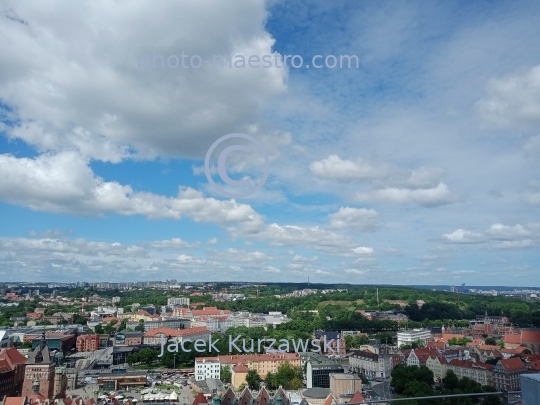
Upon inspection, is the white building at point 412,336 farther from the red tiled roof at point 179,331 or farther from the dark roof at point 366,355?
the red tiled roof at point 179,331

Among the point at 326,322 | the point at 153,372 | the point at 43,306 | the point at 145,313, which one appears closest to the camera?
the point at 153,372

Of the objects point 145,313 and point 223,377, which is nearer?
point 223,377

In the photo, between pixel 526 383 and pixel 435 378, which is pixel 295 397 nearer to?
pixel 435 378

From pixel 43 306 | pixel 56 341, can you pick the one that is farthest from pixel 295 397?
pixel 43 306

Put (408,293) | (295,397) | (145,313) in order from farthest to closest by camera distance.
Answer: (408,293)
(145,313)
(295,397)

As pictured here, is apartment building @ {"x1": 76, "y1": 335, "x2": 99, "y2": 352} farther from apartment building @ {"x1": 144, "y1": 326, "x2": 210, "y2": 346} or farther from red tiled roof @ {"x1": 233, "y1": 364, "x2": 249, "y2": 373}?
red tiled roof @ {"x1": 233, "y1": 364, "x2": 249, "y2": 373}

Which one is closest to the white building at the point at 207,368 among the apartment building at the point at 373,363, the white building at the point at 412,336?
the apartment building at the point at 373,363

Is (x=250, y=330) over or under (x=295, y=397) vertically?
over
